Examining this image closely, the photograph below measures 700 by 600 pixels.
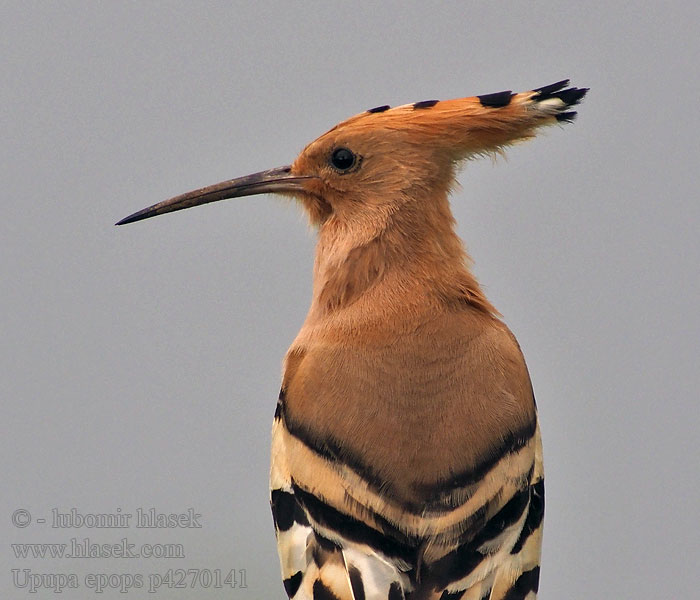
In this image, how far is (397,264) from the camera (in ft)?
6.29

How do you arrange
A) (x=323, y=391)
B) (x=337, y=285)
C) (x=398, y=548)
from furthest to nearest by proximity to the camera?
(x=337, y=285)
(x=323, y=391)
(x=398, y=548)

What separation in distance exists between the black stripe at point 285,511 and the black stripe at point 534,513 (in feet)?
1.20

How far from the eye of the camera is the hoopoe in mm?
1701

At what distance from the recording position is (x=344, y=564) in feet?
5.59

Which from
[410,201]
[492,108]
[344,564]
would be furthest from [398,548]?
[492,108]

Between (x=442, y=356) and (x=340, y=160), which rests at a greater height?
(x=340, y=160)

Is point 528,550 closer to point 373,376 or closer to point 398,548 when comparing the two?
point 398,548

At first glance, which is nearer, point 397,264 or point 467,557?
point 467,557

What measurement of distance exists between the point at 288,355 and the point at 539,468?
0.49 metres

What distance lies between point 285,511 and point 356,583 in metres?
0.23

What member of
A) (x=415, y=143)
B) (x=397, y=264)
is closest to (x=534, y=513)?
(x=397, y=264)

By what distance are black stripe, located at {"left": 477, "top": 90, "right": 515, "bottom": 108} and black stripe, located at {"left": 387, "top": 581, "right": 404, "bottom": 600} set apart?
0.83 m

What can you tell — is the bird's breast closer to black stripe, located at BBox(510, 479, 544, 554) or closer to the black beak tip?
black stripe, located at BBox(510, 479, 544, 554)

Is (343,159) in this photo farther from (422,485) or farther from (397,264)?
(422,485)
